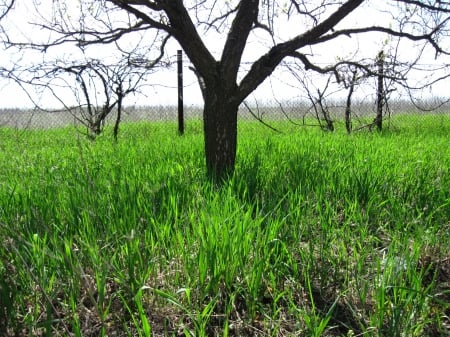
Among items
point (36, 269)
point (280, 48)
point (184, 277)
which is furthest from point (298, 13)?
point (36, 269)

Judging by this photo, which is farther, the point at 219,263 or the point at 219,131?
the point at 219,131

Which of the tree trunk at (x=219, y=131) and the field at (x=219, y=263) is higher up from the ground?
the tree trunk at (x=219, y=131)

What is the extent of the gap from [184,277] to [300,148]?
2.57 m

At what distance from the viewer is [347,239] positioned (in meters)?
1.79

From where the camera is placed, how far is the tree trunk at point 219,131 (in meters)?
2.83

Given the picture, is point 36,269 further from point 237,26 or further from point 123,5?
point 237,26

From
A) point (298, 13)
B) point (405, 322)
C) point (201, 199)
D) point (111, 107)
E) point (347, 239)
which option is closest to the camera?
point (405, 322)

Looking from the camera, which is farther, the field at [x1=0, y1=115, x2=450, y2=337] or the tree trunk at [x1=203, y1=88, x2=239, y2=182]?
the tree trunk at [x1=203, y1=88, x2=239, y2=182]

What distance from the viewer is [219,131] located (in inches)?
113

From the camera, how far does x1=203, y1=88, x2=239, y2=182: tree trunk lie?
283 centimetres

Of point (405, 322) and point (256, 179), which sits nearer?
point (405, 322)

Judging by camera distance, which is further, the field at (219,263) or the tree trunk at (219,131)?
the tree trunk at (219,131)

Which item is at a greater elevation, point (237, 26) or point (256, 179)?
point (237, 26)

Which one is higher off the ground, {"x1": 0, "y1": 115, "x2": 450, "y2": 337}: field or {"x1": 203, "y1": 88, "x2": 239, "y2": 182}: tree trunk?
{"x1": 203, "y1": 88, "x2": 239, "y2": 182}: tree trunk
